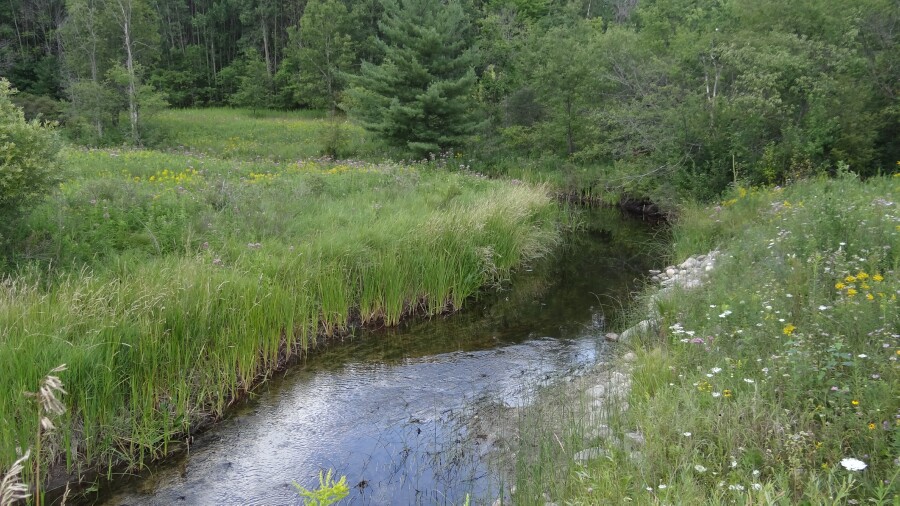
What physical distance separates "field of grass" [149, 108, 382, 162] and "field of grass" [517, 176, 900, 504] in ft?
55.7

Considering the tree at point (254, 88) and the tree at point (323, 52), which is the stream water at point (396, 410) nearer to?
the tree at point (323, 52)

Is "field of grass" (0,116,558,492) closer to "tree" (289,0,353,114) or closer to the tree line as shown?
the tree line

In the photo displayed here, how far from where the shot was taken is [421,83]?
23.1 metres

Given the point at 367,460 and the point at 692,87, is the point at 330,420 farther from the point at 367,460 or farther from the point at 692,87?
the point at 692,87

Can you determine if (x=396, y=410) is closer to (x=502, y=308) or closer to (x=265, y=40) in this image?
(x=502, y=308)

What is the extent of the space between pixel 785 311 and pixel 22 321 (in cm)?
633

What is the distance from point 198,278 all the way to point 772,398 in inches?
215

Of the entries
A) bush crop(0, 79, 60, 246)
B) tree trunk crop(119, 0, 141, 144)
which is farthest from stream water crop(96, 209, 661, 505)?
tree trunk crop(119, 0, 141, 144)

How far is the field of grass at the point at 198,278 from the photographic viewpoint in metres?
5.02

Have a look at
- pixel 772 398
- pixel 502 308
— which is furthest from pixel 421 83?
pixel 772 398

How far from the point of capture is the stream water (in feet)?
16.4

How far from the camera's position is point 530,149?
26.0 metres

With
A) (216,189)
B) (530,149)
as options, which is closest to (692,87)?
(530,149)

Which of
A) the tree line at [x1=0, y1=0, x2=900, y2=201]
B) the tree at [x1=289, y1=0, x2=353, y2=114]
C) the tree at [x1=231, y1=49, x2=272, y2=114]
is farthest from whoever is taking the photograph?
the tree at [x1=231, y1=49, x2=272, y2=114]
